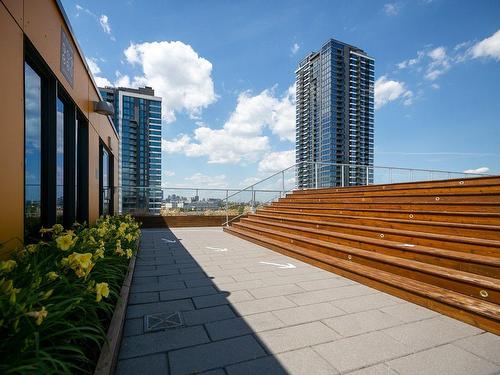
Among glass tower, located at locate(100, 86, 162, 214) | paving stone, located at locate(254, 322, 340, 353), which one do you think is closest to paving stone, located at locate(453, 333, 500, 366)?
paving stone, located at locate(254, 322, 340, 353)

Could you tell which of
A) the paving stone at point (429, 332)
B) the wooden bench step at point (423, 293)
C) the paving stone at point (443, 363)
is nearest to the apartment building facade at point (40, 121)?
the paving stone at point (443, 363)

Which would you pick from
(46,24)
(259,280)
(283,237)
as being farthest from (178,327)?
(283,237)

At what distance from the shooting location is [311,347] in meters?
2.17

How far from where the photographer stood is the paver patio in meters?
1.93

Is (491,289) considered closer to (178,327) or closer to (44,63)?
(178,327)

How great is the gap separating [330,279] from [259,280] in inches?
42.3

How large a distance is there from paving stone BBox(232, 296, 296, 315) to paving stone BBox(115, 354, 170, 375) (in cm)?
105

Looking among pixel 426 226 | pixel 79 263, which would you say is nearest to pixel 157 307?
pixel 79 263

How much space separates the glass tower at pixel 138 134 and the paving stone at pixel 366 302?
5811cm

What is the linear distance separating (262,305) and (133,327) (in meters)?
1.35

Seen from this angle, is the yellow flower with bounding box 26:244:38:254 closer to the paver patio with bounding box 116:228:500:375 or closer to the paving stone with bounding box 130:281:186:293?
the paver patio with bounding box 116:228:500:375

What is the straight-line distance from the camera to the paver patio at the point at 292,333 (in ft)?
6.33

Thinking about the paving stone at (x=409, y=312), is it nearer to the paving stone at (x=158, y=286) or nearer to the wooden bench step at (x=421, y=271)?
the wooden bench step at (x=421, y=271)

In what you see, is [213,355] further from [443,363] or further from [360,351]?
[443,363]
